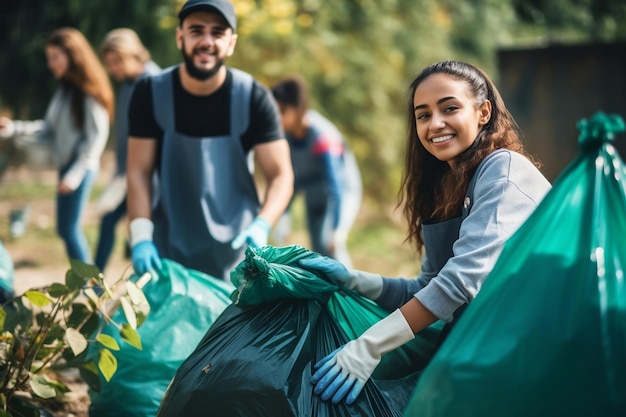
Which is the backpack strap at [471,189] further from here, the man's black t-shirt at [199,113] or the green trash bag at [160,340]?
the man's black t-shirt at [199,113]

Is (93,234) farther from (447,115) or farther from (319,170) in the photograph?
(447,115)

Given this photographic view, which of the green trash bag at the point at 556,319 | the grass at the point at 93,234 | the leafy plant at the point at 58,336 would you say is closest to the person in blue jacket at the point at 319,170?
the grass at the point at 93,234

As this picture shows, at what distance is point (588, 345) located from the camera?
1675 mm

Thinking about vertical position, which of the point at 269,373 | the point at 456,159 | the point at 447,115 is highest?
the point at 447,115

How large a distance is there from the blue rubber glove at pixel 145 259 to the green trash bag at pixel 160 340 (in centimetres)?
5

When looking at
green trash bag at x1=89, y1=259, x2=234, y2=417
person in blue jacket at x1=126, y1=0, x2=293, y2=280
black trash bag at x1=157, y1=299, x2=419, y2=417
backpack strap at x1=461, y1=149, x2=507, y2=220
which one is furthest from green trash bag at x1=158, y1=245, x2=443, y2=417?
person in blue jacket at x1=126, y1=0, x2=293, y2=280

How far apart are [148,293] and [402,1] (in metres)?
6.68

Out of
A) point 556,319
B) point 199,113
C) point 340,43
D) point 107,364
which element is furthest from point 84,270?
point 340,43

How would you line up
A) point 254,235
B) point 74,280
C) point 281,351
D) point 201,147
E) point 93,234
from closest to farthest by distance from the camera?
point 281,351 < point 74,280 < point 254,235 < point 201,147 < point 93,234

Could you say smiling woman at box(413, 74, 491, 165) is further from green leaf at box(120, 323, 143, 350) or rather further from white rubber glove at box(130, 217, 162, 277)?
white rubber glove at box(130, 217, 162, 277)

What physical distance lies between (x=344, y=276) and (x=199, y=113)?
119cm

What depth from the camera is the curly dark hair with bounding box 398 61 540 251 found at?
2.27 metres

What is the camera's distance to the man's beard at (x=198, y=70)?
10.8 ft

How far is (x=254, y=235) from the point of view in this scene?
3.20 metres
